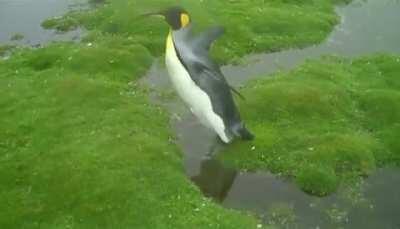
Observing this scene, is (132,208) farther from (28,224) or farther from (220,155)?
(220,155)

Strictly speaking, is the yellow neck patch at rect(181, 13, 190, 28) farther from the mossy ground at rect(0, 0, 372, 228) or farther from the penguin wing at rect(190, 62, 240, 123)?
the mossy ground at rect(0, 0, 372, 228)

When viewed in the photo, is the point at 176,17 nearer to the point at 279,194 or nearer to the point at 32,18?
the point at 279,194

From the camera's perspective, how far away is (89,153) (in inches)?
652

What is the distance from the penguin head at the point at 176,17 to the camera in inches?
703

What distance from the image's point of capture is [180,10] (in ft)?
58.6

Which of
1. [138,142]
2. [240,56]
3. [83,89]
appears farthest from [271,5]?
[138,142]

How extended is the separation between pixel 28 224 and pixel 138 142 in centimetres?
408

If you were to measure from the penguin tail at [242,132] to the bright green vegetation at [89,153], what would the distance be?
5.86 ft

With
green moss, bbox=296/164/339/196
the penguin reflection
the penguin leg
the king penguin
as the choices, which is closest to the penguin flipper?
the king penguin

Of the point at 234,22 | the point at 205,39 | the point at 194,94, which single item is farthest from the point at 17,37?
the point at 194,94

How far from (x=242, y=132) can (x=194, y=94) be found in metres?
1.73

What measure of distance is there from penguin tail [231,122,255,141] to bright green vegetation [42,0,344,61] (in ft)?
22.0

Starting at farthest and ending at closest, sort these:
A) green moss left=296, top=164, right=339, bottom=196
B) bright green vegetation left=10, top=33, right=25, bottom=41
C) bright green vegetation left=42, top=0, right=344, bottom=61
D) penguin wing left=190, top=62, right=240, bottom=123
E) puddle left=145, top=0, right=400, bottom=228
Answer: bright green vegetation left=10, top=33, right=25, bottom=41, bright green vegetation left=42, top=0, right=344, bottom=61, penguin wing left=190, top=62, right=240, bottom=123, green moss left=296, top=164, right=339, bottom=196, puddle left=145, top=0, right=400, bottom=228

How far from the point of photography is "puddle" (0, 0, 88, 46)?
26.6 metres
